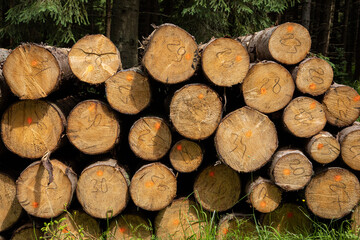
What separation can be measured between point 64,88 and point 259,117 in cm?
195

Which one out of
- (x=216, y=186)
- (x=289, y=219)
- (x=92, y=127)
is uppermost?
(x=92, y=127)

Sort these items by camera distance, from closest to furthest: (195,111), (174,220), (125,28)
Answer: (195,111) → (174,220) → (125,28)

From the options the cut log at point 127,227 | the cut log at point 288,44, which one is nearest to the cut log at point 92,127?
the cut log at point 127,227

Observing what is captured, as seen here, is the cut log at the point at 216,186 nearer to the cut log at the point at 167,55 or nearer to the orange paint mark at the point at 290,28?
the cut log at the point at 167,55

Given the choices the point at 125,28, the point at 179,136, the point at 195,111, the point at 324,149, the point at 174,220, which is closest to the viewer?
the point at 195,111

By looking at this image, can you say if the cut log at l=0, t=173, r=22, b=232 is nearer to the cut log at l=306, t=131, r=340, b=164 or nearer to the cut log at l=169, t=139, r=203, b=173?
the cut log at l=169, t=139, r=203, b=173

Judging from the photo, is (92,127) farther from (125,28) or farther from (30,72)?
(125,28)

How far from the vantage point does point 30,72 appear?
9.01 ft

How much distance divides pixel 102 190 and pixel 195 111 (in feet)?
3.60

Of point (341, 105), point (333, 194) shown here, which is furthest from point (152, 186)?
point (341, 105)

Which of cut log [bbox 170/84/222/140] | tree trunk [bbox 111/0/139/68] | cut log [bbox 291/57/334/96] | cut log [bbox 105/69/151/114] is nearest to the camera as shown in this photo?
cut log [bbox 170/84/222/140]

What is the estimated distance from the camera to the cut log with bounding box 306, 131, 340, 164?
2844mm

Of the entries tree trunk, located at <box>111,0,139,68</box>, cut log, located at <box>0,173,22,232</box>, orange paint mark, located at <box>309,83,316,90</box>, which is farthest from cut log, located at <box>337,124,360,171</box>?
tree trunk, located at <box>111,0,139,68</box>

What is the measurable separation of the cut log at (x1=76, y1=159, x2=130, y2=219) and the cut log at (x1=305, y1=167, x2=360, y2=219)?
5.61 ft
